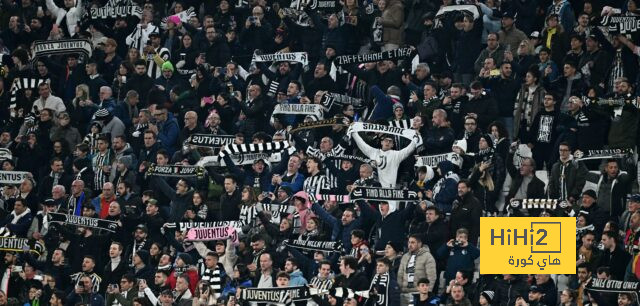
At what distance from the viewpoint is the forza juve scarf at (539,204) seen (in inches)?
864

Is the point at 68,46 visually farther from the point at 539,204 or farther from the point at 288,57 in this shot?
the point at 539,204

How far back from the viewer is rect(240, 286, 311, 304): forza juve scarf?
21.5 m

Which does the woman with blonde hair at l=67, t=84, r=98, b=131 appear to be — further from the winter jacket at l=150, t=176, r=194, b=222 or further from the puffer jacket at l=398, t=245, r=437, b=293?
the puffer jacket at l=398, t=245, r=437, b=293

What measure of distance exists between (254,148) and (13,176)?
12.6 ft

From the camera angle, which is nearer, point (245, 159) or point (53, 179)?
point (245, 159)

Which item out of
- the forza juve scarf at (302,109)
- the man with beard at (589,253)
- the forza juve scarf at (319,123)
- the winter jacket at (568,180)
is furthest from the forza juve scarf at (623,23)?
the forza juve scarf at (302,109)

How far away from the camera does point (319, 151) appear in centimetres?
2442

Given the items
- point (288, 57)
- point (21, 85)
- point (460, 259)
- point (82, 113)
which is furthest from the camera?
point (21, 85)

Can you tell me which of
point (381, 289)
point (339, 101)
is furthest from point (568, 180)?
point (339, 101)

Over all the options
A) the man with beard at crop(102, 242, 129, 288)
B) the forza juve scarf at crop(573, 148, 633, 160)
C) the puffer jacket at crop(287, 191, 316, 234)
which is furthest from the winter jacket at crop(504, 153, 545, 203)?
the man with beard at crop(102, 242, 129, 288)

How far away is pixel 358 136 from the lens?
24.3m

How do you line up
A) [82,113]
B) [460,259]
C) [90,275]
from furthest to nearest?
1. [82,113]
2. [90,275]
3. [460,259]

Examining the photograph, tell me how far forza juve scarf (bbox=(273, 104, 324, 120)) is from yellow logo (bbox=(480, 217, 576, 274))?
15.0ft

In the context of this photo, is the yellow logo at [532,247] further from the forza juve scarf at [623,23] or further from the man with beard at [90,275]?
the man with beard at [90,275]
